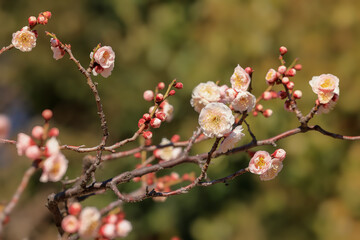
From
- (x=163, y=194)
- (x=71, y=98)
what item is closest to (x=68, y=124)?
(x=71, y=98)

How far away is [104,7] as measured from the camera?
3.59m

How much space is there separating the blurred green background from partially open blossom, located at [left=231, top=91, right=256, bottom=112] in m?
1.62

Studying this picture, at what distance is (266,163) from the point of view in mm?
733

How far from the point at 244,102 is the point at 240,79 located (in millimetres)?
48

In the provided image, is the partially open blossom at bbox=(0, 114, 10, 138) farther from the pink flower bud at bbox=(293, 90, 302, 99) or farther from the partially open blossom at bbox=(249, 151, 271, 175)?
the pink flower bud at bbox=(293, 90, 302, 99)

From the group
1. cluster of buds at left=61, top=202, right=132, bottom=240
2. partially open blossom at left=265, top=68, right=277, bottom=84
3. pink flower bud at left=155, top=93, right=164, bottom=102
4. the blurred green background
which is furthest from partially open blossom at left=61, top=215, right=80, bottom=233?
the blurred green background

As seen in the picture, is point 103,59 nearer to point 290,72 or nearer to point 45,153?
point 45,153

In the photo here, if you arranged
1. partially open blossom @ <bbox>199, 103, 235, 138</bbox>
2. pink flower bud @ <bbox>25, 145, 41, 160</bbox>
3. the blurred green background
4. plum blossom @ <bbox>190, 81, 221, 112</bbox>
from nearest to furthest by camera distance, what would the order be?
1. pink flower bud @ <bbox>25, 145, 41, 160</bbox>
2. partially open blossom @ <bbox>199, 103, 235, 138</bbox>
3. plum blossom @ <bbox>190, 81, 221, 112</bbox>
4. the blurred green background

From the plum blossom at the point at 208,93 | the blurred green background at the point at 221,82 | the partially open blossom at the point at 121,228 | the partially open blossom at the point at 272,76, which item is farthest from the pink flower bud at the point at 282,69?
the blurred green background at the point at 221,82

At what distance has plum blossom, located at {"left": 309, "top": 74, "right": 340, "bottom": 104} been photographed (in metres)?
0.78

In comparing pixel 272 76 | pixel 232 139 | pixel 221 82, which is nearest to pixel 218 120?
pixel 232 139

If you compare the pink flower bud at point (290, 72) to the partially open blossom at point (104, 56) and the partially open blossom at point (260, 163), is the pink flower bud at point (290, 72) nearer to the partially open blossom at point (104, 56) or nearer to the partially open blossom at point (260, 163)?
the partially open blossom at point (260, 163)

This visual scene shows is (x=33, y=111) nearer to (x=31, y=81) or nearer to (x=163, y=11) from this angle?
(x=31, y=81)

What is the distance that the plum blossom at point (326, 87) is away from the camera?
2.57 feet
